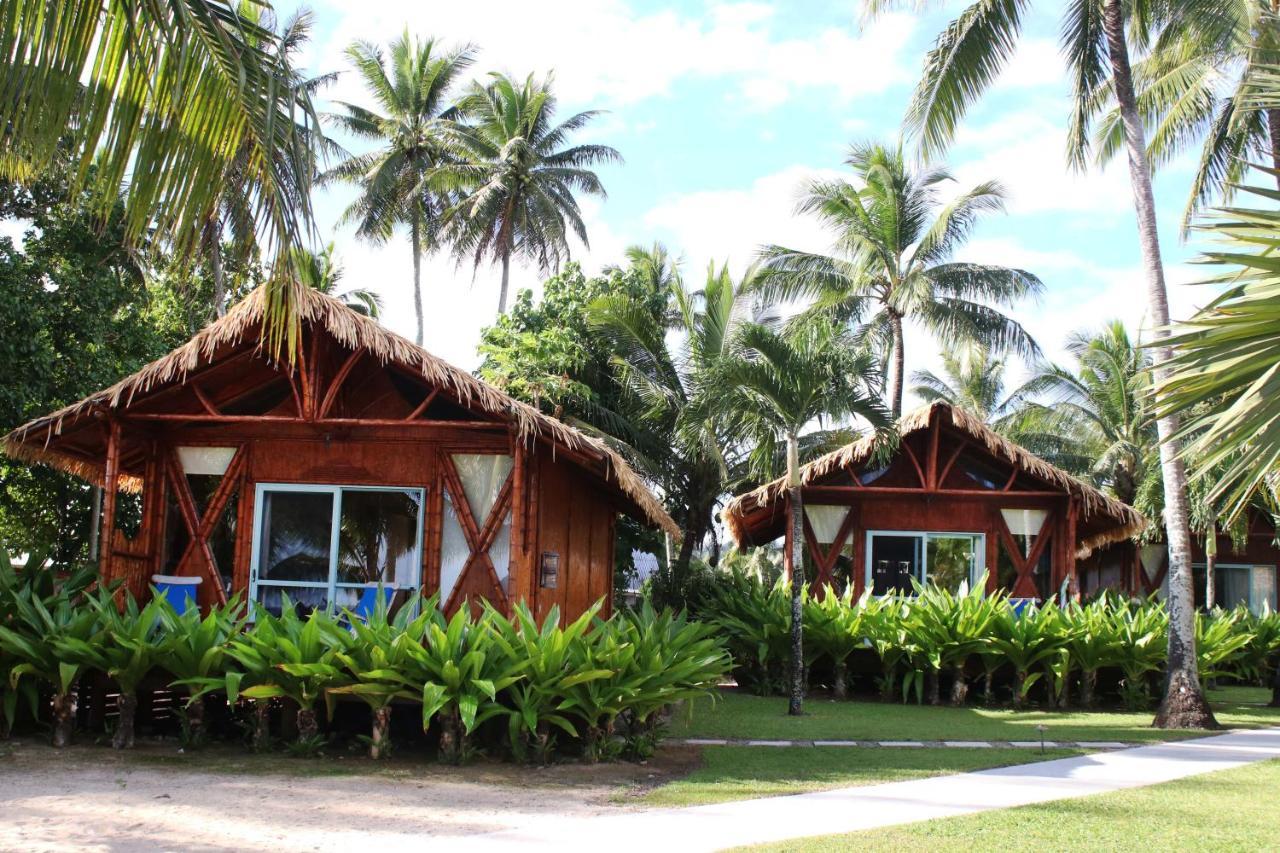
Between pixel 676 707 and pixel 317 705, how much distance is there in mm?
4809

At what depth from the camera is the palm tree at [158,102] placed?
4.83 meters

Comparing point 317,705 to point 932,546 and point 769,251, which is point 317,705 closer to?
point 932,546

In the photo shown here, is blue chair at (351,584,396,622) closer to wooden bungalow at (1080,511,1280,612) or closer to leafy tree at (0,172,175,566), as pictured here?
leafy tree at (0,172,175,566)

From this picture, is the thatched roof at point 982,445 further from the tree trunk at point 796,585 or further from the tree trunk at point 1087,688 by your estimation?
the tree trunk at point 1087,688

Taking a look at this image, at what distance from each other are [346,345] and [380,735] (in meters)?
4.00

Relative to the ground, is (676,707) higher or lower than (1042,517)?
lower

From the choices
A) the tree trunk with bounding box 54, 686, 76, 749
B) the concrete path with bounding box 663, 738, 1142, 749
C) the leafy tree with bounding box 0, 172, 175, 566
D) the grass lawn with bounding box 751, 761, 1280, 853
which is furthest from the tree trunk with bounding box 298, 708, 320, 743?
the leafy tree with bounding box 0, 172, 175, 566

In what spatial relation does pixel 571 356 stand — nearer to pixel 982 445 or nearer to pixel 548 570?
pixel 982 445

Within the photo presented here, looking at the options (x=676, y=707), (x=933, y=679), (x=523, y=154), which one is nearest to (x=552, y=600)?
(x=676, y=707)

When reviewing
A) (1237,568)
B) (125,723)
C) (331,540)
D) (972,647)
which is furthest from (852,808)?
(1237,568)

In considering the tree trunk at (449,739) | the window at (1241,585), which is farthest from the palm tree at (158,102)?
the window at (1241,585)

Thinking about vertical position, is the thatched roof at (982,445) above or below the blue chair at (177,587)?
above

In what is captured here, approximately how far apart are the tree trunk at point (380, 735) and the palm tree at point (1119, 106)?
798 centimetres

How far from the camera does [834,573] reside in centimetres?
1672
